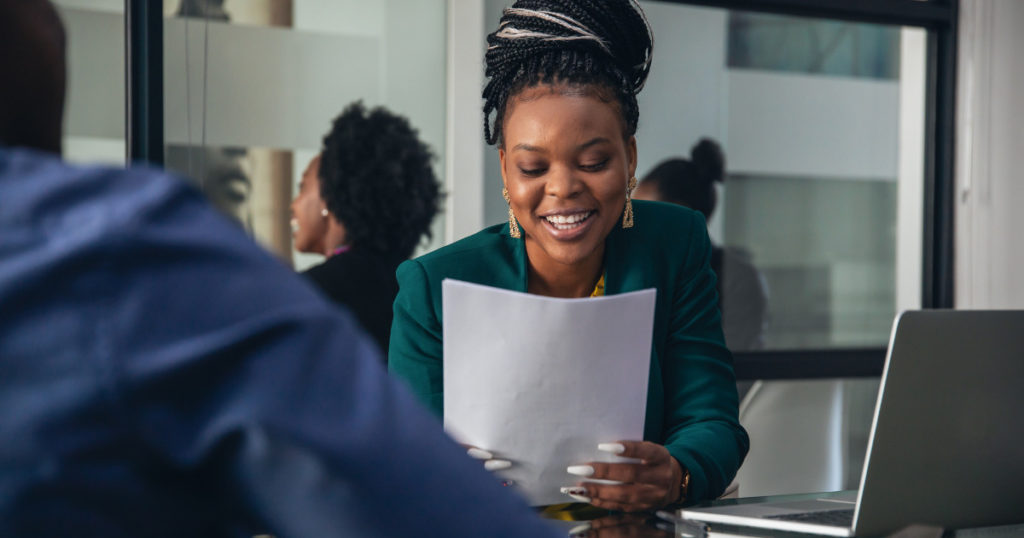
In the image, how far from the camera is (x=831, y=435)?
373 centimetres

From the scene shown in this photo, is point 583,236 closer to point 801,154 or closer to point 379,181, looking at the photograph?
point 379,181

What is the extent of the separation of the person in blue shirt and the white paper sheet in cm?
87

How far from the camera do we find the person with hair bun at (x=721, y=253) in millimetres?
3488

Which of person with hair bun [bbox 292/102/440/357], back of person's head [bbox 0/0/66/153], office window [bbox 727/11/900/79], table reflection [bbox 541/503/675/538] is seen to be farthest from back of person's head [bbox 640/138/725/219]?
back of person's head [bbox 0/0/66/153]

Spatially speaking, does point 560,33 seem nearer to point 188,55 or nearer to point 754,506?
point 754,506

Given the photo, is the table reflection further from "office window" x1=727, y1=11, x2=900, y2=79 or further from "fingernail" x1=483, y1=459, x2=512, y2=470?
"office window" x1=727, y1=11, x2=900, y2=79

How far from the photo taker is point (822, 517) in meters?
1.29

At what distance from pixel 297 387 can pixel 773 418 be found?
3.40 meters

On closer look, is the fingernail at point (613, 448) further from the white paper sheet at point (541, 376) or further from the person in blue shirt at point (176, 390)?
the person in blue shirt at point (176, 390)

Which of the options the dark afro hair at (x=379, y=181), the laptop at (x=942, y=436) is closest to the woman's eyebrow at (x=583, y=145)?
the laptop at (x=942, y=436)

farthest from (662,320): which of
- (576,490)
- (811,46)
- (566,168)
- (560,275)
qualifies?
(811,46)

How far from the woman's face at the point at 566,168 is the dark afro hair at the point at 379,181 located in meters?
1.28

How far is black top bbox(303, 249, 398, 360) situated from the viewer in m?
2.57

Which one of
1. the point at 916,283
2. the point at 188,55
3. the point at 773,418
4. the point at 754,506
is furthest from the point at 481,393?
the point at 916,283
